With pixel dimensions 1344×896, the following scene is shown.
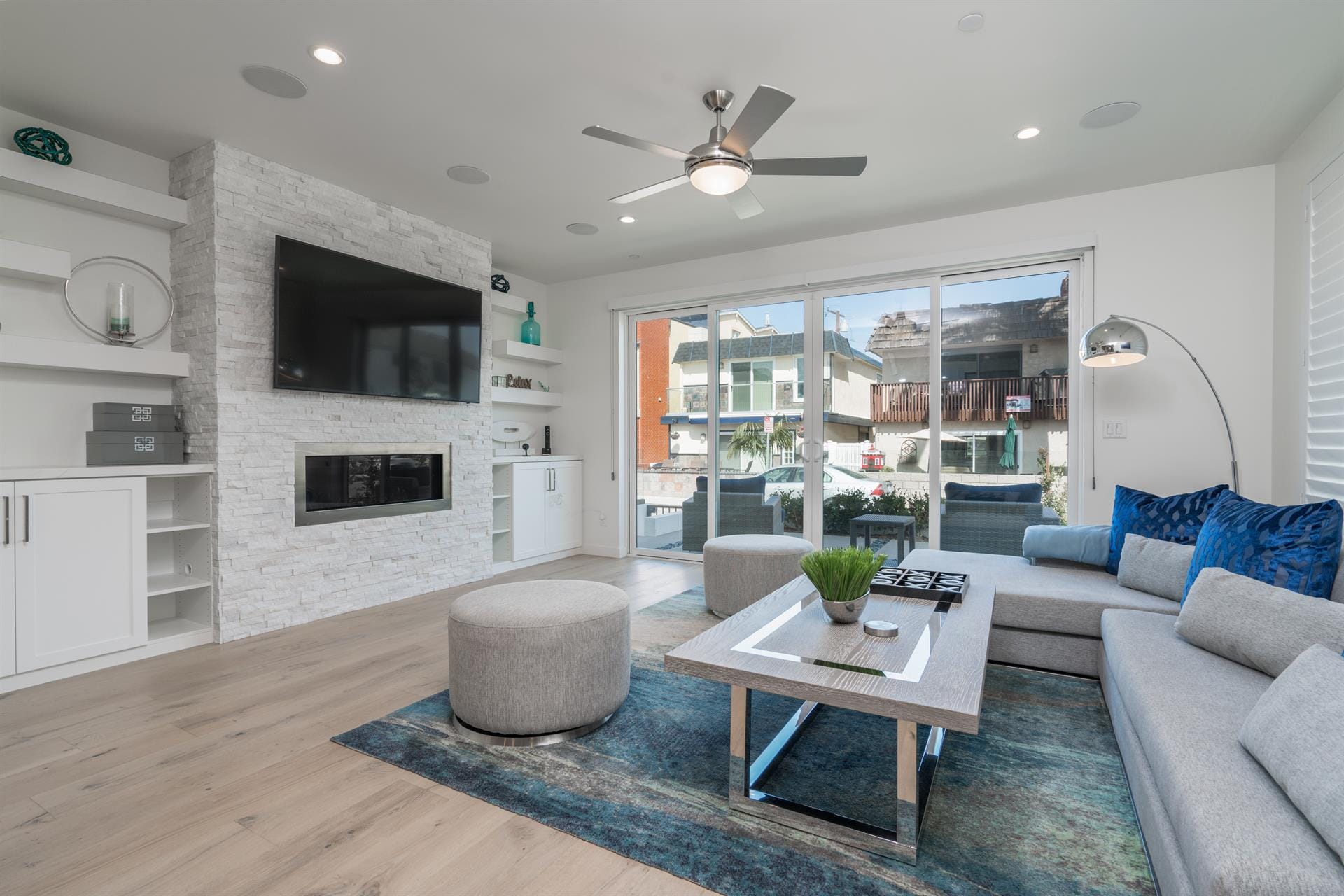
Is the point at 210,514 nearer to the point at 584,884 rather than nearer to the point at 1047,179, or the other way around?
the point at 584,884

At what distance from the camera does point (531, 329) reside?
19.3 ft

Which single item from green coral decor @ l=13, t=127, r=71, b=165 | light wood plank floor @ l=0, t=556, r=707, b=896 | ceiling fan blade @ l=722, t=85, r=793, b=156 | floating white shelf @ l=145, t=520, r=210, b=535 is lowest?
light wood plank floor @ l=0, t=556, r=707, b=896

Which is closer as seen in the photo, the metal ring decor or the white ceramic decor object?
the metal ring decor

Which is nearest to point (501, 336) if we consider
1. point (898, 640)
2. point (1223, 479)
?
point (898, 640)

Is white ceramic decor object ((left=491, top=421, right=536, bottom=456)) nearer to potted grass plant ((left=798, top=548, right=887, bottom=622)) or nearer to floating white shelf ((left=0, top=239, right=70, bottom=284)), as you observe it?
floating white shelf ((left=0, top=239, right=70, bottom=284))

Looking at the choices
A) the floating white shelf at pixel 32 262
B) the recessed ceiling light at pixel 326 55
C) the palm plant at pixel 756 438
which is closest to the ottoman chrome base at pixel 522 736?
the recessed ceiling light at pixel 326 55

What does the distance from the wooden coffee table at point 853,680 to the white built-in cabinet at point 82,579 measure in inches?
113

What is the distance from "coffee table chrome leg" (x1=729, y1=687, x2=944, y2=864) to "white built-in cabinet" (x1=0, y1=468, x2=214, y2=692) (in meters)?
3.02

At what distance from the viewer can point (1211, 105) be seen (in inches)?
115

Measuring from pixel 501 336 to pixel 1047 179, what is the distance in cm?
442

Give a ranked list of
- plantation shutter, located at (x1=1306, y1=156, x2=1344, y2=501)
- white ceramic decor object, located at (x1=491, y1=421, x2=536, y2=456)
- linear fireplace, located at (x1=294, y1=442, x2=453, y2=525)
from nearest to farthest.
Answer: plantation shutter, located at (x1=1306, y1=156, x2=1344, y2=501)
linear fireplace, located at (x1=294, y1=442, x2=453, y2=525)
white ceramic decor object, located at (x1=491, y1=421, x2=536, y2=456)

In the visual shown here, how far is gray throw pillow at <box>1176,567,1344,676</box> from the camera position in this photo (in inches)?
65.9

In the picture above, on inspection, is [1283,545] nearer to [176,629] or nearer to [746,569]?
[746,569]

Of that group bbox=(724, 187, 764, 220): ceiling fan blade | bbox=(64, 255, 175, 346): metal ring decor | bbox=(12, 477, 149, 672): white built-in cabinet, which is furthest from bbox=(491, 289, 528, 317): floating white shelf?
bbox=(12, 477, 149, 672): white built-in cabinet
